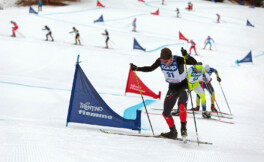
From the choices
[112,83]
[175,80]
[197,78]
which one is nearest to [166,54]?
[175,80]

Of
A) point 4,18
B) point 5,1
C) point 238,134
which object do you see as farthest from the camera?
point 5,1

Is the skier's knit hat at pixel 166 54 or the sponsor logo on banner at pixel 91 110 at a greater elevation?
the skier's knit hat at pixel 166 54

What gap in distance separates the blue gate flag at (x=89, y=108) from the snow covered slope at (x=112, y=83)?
25 centimetres

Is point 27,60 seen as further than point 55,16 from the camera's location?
No

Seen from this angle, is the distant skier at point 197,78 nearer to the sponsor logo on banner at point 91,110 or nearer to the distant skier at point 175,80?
the distant skier at point 175,80

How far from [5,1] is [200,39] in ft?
85.6

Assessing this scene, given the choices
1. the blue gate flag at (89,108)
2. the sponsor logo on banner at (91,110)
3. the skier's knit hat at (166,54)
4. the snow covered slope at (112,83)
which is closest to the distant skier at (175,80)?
the skier's knit hat at (166,54)

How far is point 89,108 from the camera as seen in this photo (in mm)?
4816

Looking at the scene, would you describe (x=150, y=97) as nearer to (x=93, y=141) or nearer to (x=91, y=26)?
(x=93, y=141)

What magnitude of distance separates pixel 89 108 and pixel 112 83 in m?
6.23

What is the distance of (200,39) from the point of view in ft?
Answer: 80.0

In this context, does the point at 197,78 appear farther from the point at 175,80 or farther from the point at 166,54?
the point at 166,54

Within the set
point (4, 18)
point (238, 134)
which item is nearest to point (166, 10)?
point (4, 18)

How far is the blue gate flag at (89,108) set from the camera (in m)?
4.80
